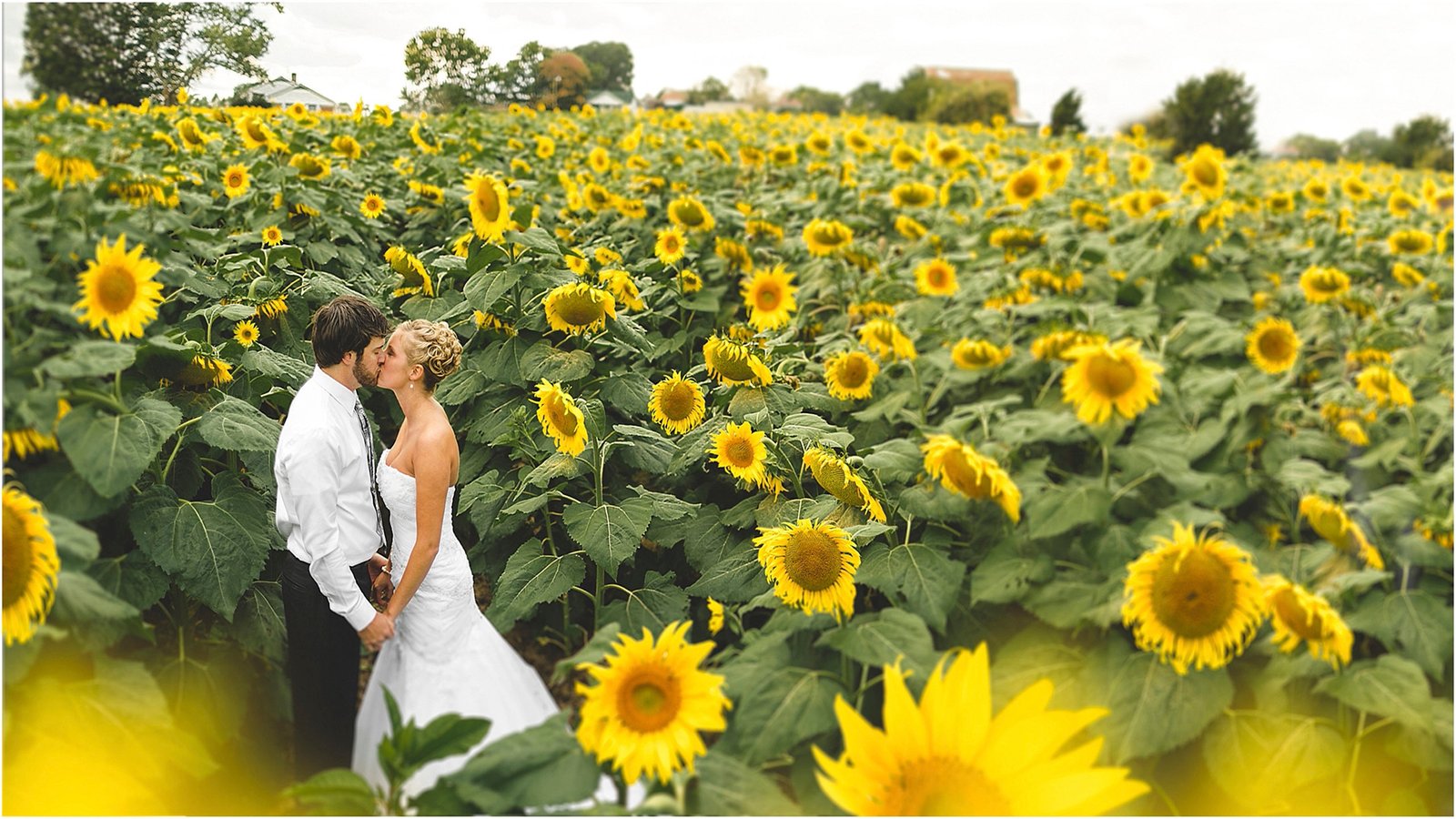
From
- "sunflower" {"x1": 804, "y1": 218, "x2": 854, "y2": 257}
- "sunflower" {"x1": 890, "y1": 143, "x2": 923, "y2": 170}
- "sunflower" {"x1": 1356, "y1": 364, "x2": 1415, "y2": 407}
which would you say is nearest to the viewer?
"sunflower" {"x1": 1356, "y1": 364, "x2": 1415, "y2": 407}

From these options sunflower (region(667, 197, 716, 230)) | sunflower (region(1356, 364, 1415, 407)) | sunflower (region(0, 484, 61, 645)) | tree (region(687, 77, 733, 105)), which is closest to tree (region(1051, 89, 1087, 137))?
sunflower (region(667, 197, 716, 230))

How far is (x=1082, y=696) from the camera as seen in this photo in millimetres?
1210

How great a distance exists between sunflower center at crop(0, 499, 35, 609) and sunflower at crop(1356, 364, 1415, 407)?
8.78 feet

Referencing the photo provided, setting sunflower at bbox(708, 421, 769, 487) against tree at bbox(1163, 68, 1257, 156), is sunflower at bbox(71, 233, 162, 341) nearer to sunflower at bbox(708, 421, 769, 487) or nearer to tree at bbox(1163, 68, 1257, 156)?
sunflower at bbox(708, 421, 769, 487)

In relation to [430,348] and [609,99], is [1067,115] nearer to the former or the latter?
[609,99]

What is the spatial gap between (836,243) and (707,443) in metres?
2.09

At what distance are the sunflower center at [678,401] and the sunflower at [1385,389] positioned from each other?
66.9 inches

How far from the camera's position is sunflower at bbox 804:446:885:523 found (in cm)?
156

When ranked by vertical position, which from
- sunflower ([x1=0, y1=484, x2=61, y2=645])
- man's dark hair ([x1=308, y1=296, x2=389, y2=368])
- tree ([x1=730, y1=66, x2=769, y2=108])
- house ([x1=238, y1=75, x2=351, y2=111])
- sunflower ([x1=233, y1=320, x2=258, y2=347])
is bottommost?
sunflower ([x1=0, y1=484, x2=61, y2=645])

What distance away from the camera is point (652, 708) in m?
1.09

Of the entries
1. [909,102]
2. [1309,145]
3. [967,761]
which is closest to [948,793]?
[967,761]

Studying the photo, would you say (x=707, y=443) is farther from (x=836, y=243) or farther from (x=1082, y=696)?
(x=836, y=243)

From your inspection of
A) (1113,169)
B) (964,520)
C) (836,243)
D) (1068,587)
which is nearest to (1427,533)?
(1068,587)

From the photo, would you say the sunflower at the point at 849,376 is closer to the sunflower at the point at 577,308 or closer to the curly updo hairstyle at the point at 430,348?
the sunflower at the point at 577,308
